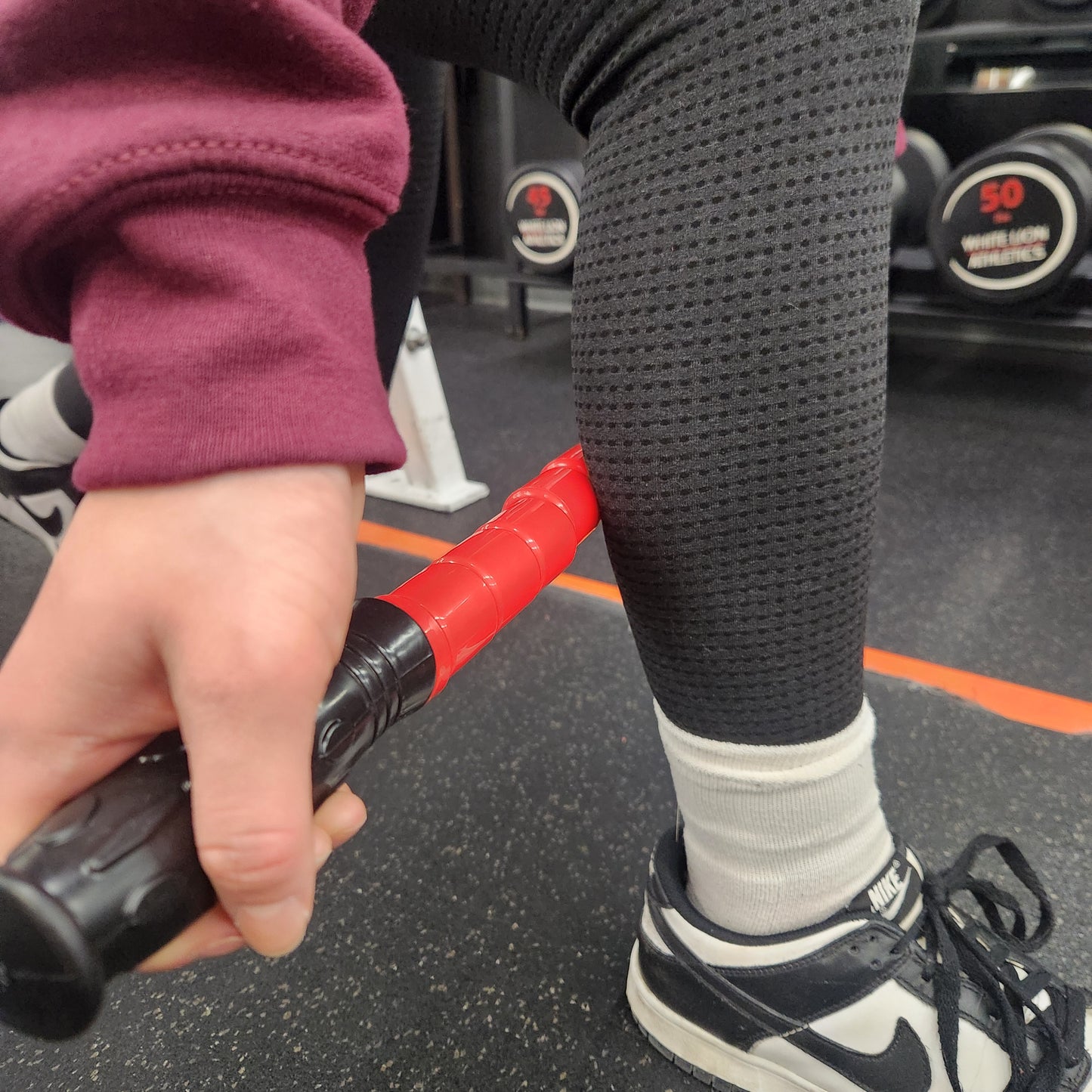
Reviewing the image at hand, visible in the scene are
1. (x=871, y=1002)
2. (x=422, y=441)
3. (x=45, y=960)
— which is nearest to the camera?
(x=45, y=960)

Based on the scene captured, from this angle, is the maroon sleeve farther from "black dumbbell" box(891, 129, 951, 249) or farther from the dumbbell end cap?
"black dumbbell" box(891, 129, 951, 249)

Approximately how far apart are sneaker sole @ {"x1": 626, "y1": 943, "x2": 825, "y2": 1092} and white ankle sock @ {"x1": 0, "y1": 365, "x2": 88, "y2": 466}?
67 cm

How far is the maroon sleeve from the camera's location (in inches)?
8.9

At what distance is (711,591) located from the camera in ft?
1.19

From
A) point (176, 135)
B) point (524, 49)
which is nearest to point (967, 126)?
point (524, 49)

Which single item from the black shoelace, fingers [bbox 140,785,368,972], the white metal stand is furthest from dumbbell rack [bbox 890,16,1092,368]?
fingers [bbox 140,785,368,972]

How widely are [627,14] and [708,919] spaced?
46cm

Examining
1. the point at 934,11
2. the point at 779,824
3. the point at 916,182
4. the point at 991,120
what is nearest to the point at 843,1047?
the point at 779,824

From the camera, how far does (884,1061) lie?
430 millimetres

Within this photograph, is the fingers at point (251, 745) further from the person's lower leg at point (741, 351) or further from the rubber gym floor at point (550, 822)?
the rubber gym floor at point (550, 822)

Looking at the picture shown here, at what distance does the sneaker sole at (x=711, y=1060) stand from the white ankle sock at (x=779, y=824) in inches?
2.9

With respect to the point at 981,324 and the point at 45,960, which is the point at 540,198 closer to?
the point at 981,324

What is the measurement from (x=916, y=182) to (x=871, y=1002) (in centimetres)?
150

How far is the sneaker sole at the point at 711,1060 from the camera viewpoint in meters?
0.45
